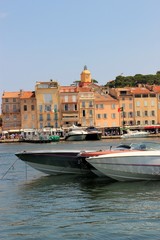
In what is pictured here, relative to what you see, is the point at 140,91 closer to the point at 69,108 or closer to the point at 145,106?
the point at 145,106

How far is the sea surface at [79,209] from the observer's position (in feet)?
37.8

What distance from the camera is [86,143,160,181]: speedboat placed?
18.5m

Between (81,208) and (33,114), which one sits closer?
(81,208)

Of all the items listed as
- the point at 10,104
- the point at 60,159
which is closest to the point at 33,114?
the point at 10,104

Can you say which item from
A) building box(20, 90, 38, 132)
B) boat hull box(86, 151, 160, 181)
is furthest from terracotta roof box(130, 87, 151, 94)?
boat hull box(86, 151, 160, 181)

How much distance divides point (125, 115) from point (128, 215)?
91.6m

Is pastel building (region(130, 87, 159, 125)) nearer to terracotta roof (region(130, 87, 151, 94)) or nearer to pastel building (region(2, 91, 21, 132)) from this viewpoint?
terracotta roof (region(130, 87, 151, 94))

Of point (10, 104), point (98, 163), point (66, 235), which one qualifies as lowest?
point (66, 235)

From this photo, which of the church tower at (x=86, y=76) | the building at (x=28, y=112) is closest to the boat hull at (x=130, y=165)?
the building at (x=28, y=112)

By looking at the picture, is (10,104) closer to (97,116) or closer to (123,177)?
(97,116)

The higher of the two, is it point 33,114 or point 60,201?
point 33,114

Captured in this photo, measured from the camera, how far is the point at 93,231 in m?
11.5

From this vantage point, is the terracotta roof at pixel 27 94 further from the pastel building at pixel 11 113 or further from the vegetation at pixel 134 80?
the vegetation at pixel 134 80

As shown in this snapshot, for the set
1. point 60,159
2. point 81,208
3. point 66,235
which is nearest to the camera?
point 66,235
